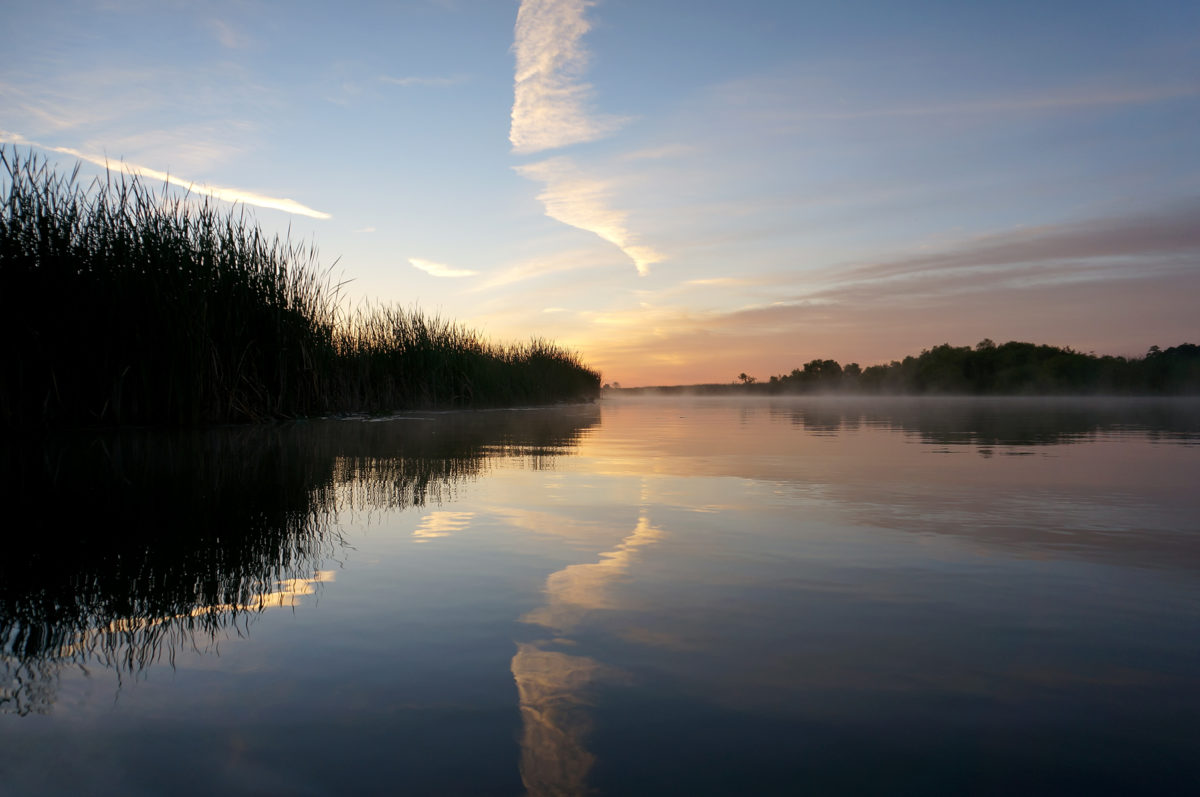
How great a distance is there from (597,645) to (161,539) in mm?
1611

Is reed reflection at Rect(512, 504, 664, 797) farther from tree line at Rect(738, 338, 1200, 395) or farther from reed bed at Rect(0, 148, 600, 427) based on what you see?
tree line at Rect(738, 338, 1200, 395)

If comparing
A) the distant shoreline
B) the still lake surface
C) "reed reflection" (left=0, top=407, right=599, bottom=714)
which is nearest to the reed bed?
"reed reflection" (left=0, top=407, right=599, bottom=714)

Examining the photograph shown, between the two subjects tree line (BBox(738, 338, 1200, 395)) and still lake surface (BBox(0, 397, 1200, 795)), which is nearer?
still lake surface (BBox(0, 397, 1200, 795))

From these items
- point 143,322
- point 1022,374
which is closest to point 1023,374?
point 1022,374

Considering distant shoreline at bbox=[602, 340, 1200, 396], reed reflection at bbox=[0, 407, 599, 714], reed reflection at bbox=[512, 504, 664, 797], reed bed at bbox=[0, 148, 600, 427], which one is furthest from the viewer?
distant shoreline at bbox=[602, 340, 1200, 396]

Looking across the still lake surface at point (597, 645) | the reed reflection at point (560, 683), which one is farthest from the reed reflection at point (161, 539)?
the reed reflection at point (560, 683)

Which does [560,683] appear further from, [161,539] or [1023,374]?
[1023,374]

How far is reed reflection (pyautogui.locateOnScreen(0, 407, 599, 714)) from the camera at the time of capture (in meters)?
1.34

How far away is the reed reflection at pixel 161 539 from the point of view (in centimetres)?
134

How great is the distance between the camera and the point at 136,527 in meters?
2.32

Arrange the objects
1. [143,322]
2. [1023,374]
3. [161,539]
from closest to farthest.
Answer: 1. [161,539]
2. [143,322]
3. [1023,374]

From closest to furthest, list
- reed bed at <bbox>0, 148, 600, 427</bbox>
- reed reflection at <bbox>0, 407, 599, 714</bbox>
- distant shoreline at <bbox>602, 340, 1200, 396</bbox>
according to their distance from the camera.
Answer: reed reflection at <bbox>0, 407, 599, 714</bbox>
reed bed at <bbox>0, 148, 600, 427</bbox>
distant shoreline at <bbox>602, 340, 1200, 396</bbox>

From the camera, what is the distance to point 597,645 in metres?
1.31

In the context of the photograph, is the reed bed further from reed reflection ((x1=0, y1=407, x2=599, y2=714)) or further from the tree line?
the tree line
